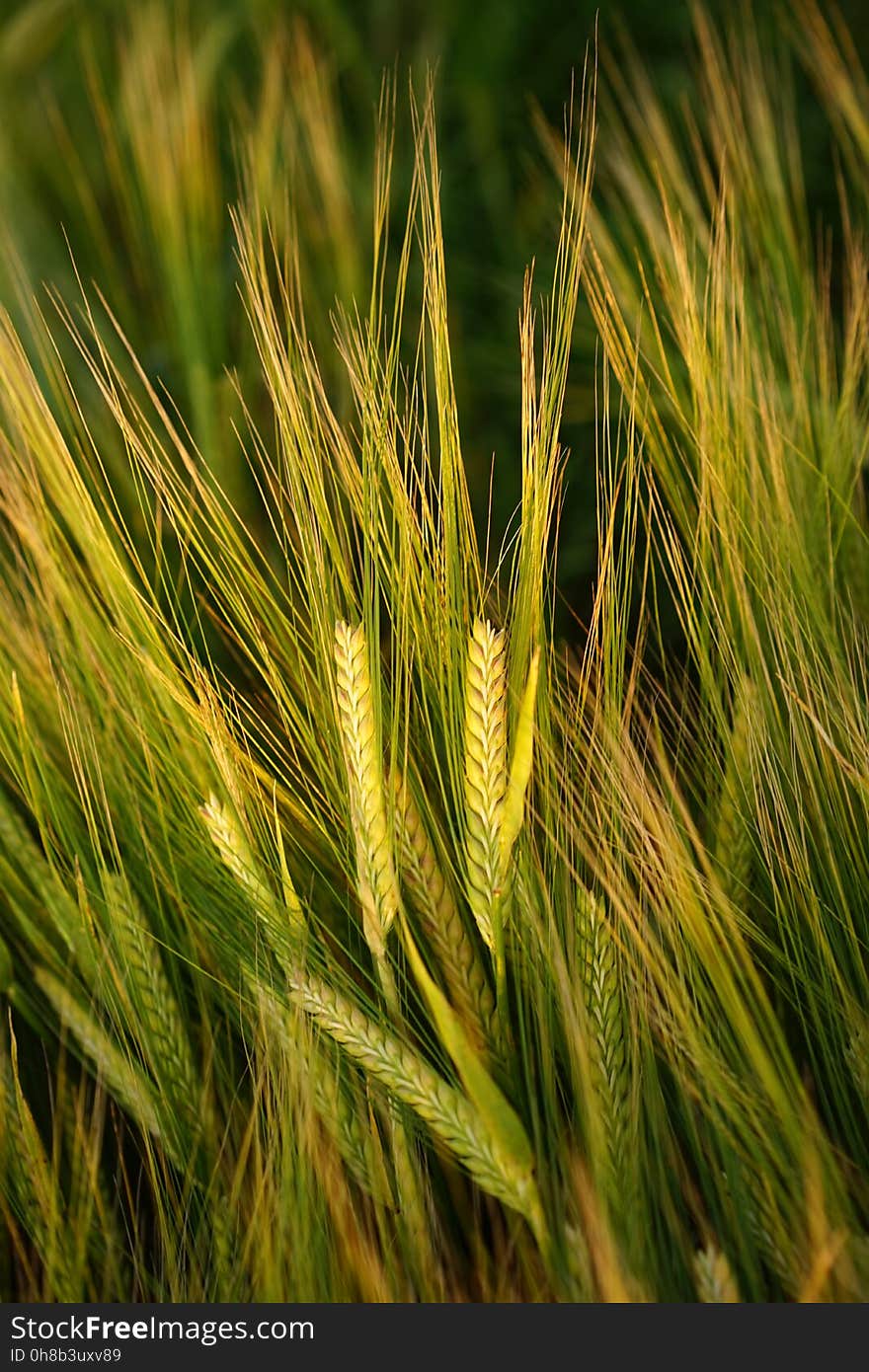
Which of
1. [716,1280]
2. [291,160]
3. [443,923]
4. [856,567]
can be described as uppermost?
[291,160]

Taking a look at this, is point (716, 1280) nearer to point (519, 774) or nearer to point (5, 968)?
point (519, 774)

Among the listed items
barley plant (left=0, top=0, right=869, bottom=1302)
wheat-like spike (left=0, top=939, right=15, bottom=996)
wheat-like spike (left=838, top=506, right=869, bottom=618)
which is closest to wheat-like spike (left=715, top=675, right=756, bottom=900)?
barley plant (left=0, top=0, right=869, bottom=1302)

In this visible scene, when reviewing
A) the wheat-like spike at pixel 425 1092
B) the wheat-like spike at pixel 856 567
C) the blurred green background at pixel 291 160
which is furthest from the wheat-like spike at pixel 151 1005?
the wheat-like spike at pixel 856 567

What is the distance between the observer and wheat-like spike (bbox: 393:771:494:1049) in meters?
0.52

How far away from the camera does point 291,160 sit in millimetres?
796

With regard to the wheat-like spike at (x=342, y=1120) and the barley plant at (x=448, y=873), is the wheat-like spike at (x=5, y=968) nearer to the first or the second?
the barley plant at (x=448, y=873)

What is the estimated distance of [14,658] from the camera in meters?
0.61

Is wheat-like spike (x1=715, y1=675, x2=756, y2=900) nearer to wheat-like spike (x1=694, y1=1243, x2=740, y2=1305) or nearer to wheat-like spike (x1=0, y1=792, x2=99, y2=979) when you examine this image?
wheat-like spike (x1=694, y1=1243, x2=740, y2=1305)

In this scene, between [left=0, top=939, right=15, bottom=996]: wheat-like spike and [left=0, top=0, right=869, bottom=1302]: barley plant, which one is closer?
[left=0, top=0, right=869, bottom=1302]: barley plant

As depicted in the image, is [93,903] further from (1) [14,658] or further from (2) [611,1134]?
(2) [611,1134]

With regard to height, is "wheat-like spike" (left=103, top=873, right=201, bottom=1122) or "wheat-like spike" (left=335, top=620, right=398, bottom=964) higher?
"wheat-like spike" (left=335, top=620, right=398, bottom=964)

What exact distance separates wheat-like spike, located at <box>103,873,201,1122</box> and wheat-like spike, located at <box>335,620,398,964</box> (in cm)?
14

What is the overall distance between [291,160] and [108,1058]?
642mm

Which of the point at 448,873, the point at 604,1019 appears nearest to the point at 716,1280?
the point at 604,1019
